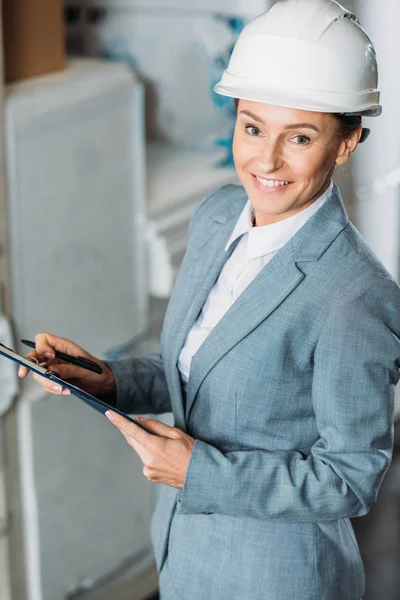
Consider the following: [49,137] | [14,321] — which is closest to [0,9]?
[49,137]

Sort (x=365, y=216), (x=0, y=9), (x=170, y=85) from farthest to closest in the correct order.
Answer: (x=365, y=216), (x=170, y=85), (x=0, y=9)

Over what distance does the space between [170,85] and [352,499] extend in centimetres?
165

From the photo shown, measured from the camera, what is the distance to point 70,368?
1438mm

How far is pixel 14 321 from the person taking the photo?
2135 millimetres

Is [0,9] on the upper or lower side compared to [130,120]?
upper

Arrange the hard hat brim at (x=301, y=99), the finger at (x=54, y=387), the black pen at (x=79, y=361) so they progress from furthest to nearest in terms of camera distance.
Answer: the black pen at (x=79, y=361) → the finger at (x=54, y=387) → the hard hat brim at (x=301, y=99)

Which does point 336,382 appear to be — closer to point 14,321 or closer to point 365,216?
point 14,321

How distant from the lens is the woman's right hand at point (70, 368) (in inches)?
55.9

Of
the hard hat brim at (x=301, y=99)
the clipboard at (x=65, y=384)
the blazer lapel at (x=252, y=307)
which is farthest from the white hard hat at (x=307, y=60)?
the clipboard at (x=65, y=384)

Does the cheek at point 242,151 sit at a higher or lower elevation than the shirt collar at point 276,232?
higher

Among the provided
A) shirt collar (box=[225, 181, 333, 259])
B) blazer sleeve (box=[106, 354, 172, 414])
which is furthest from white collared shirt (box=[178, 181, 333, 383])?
blazer sleeve (box=[106, 354, 172, 414])

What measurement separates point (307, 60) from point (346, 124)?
103 mm

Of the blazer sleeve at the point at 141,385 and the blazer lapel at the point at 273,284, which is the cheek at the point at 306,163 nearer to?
the blazer lapel at the point at 273,284

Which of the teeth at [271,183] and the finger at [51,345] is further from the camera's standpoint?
the finger at [51,345]
